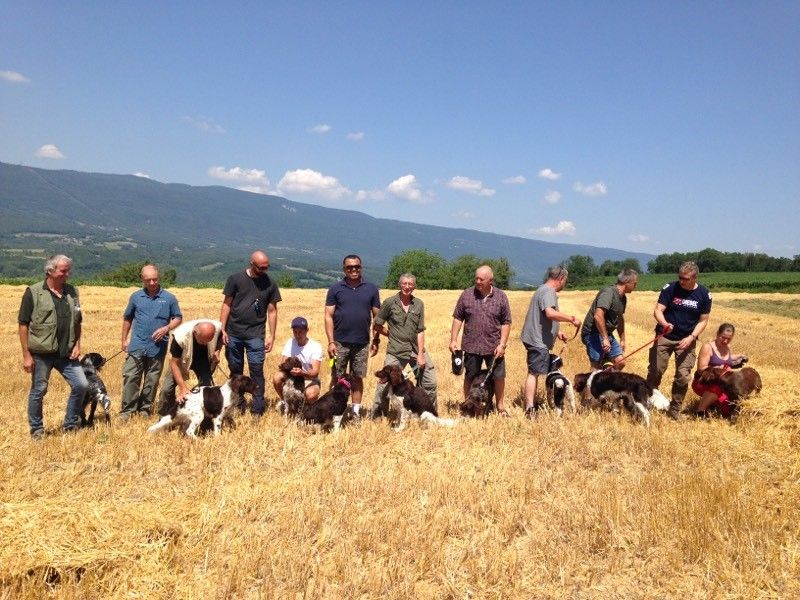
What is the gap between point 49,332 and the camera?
5633 millimetres

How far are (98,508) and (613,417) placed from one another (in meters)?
6.04

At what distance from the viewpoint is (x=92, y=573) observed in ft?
10.8

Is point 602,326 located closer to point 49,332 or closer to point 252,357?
point 252,357

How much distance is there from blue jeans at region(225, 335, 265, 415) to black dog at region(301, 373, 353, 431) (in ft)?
3.08

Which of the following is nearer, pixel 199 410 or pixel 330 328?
pixel 199 410

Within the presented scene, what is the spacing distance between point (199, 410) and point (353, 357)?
2.11m

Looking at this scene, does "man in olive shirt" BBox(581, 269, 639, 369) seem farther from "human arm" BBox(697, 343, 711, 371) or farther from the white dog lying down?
the white dog lying down

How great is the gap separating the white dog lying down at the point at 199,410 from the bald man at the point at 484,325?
3178 millimetres

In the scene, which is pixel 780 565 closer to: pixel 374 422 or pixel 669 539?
pixel 669 539

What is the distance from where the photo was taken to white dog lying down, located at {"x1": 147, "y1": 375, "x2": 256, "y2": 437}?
20.1 feet

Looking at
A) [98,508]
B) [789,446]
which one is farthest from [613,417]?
[98,508]

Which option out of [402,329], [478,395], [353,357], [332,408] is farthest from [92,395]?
[478,395]

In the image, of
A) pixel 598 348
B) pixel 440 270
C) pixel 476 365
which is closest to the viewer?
pixel 476 365

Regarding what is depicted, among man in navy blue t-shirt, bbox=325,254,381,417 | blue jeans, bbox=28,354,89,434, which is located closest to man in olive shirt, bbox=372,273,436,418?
man in navy blue t-shirt, bbox=325,254,381,417
